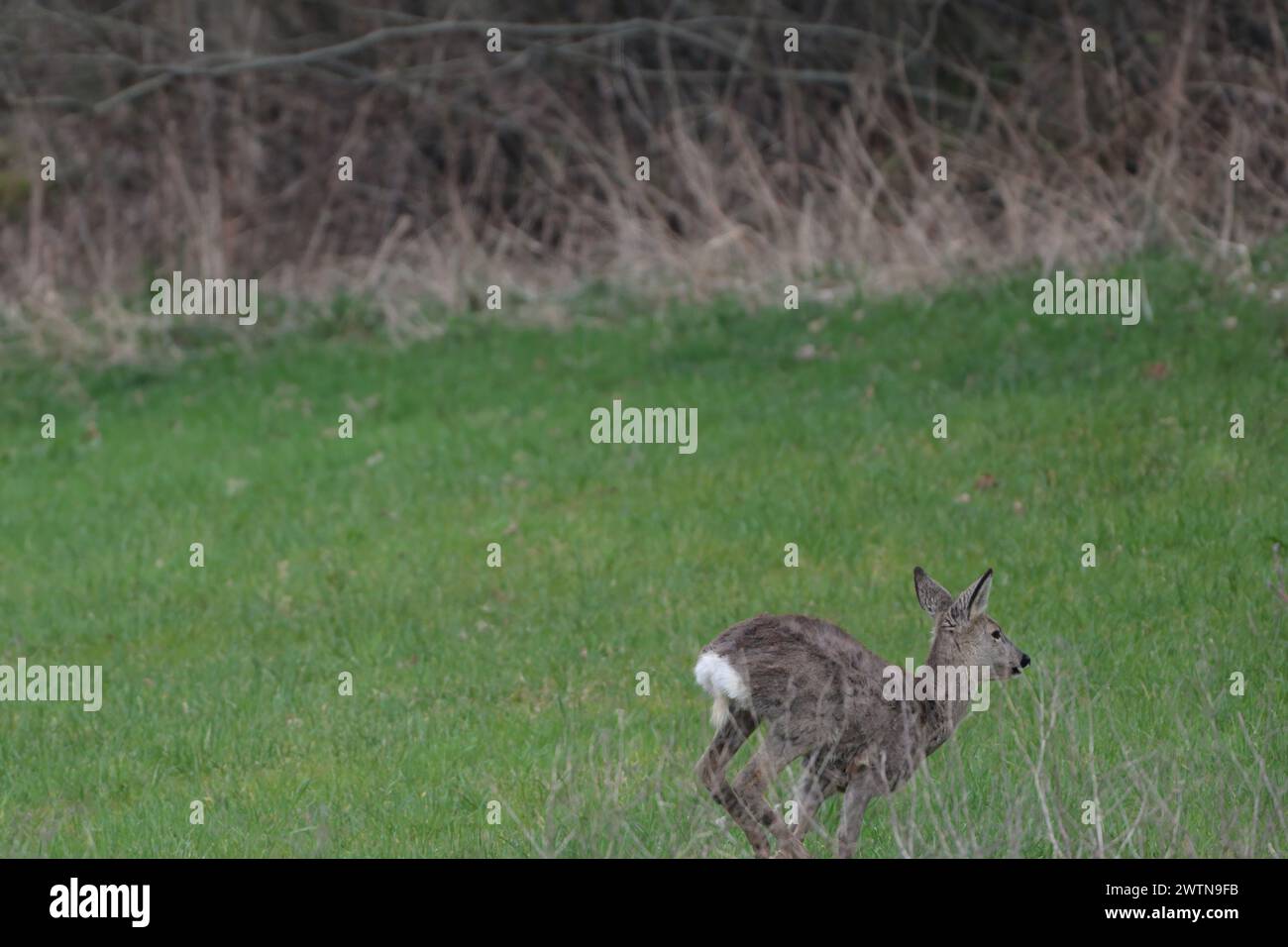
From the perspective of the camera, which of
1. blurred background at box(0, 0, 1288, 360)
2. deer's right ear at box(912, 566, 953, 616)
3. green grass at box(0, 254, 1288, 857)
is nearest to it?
deer's right ear at box(912, 566, 953, 616)

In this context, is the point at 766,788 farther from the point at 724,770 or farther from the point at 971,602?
the point at 971,602

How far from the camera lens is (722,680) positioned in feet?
21.9

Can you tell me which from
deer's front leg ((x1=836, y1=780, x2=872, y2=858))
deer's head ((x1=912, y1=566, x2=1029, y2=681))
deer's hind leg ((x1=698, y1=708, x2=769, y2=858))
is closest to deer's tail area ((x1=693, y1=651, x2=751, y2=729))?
deer's hind leg ((x1=698, y1=708, x2=769, y2=858))

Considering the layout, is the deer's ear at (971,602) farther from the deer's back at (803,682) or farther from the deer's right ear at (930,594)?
the deer's back at (803,682)

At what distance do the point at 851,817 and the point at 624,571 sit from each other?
189 inches

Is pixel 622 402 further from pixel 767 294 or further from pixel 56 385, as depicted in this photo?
pixel 56 385

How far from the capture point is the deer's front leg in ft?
21.9

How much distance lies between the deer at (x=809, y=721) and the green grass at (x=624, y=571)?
188 mm

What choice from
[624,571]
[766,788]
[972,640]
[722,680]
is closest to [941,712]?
[972,640]

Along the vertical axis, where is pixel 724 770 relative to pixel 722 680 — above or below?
below

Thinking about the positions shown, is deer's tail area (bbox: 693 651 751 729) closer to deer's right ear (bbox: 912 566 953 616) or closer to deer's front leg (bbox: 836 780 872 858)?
deer's front leg (bbox: 836 780 872 858)

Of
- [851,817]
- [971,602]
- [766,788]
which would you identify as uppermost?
[971,602]

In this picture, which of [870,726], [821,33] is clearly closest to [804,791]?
[870,726]

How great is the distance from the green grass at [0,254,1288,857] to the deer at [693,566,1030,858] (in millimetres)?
188
